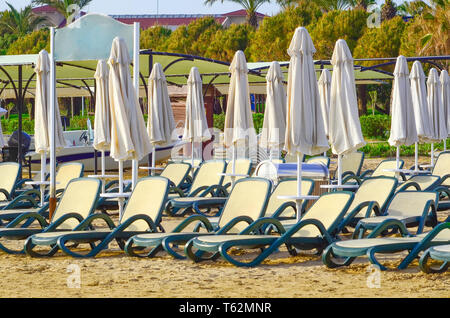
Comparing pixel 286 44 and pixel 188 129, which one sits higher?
pixel 286 44

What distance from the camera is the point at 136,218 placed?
27.4ft

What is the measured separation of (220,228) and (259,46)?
3041 centimetres

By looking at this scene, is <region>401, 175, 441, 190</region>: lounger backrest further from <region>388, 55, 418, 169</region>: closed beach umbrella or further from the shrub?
the shrub

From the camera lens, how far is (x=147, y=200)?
30.0ft

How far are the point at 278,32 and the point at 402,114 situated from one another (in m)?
25.8

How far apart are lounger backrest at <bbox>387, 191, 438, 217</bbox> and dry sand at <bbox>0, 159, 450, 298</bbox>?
90 cm

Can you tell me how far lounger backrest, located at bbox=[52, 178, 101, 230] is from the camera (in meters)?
9.45

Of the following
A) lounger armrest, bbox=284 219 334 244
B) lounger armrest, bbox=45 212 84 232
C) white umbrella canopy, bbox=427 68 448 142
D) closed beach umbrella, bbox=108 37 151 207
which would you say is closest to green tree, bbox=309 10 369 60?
white umbrella canopy, bbox=427 68 448 142

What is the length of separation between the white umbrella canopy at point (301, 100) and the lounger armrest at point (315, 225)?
1.66m

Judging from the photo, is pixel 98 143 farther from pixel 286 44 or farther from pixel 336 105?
pixel 286 44

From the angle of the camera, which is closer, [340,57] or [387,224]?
[387,224]

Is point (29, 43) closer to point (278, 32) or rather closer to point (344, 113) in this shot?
point (278, 32)

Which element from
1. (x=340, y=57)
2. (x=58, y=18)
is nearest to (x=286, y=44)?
(x=340, y=57)

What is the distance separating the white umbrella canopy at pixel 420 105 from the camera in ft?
46.0
